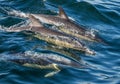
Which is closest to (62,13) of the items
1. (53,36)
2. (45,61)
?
(53,36)

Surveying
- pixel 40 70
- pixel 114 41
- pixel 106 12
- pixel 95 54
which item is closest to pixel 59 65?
pixel 40 70

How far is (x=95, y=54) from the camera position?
44.2ft

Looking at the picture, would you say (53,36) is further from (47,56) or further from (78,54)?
(47,56)

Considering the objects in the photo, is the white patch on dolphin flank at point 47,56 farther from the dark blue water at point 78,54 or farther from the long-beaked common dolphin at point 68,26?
the long-beaked common dolphin at point 68,26

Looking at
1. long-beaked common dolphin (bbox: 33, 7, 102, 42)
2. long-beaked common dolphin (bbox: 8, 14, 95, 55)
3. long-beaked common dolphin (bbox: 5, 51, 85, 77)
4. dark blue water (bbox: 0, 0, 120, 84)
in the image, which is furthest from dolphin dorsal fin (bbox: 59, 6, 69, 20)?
long-beaked common dolphin (bbox: 5, 51, 85, 77)

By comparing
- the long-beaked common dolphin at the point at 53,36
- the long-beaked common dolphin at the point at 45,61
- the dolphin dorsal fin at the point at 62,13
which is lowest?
the long-beaked common dolphin at the point at 45,61

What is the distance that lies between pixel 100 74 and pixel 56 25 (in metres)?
4.52

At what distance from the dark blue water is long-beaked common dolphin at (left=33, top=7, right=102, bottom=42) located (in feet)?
1.80

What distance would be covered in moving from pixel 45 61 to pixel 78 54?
85.7 inches

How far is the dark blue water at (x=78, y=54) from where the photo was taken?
11.2 m

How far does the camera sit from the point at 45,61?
11594 mm

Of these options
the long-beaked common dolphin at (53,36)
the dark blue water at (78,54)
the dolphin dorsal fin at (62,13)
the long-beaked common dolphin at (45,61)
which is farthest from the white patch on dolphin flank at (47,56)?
the dolphin dorsal fin at (62,13)

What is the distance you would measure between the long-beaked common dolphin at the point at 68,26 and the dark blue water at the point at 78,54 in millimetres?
549

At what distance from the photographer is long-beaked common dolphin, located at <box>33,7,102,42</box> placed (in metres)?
15.3
